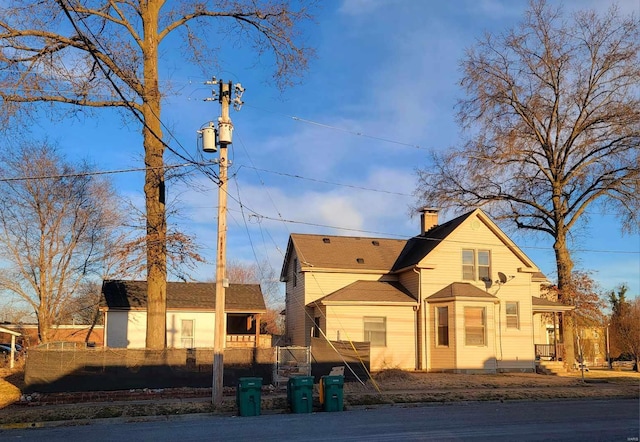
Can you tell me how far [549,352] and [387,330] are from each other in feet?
41.8

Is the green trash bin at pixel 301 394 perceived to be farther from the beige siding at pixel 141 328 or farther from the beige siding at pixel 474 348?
the beige siding at pixel 141 328

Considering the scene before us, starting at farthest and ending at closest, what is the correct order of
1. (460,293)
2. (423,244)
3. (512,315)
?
1. (423,244)
2. (512,315)
3. (460,293)

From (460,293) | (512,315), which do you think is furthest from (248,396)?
(512,315)

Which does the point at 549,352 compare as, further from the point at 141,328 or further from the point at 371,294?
the point at 141,328

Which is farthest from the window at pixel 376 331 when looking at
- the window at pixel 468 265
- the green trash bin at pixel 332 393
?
the green trash bin at pixel 332 393

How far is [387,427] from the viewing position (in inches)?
509

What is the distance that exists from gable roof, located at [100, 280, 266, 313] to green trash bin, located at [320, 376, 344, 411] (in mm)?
17707

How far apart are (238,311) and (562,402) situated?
19261mm

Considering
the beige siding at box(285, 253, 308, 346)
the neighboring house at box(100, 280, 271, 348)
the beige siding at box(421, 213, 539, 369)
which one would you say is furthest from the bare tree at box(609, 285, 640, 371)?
the neighboring house at box(100, 280, 271, 348)

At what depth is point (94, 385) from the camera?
56.7 feet

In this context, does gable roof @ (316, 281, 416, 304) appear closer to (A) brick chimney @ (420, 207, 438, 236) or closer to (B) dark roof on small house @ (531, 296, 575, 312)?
(A) brick chimney @ (420, 207, 438, 236)

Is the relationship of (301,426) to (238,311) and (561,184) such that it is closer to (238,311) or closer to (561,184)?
(238,311)

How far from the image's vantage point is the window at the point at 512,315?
2806 centimetres

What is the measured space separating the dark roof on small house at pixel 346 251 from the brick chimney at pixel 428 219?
5.12 ft
